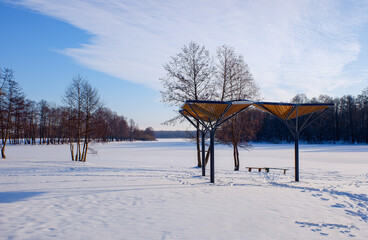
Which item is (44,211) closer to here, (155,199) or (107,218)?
(107,218)

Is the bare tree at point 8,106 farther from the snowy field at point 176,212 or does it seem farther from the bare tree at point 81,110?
the snowy field at point 176,212

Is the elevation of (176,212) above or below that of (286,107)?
below

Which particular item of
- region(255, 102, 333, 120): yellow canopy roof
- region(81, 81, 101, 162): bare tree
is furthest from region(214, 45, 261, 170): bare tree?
region(81, 81, 101, 162): bare tree

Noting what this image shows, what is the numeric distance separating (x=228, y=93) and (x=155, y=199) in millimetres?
11985

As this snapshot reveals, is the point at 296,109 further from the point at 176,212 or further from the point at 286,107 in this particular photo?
the point at 176,212

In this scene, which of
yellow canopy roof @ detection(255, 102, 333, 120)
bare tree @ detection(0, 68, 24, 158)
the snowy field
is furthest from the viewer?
bare tree @ detection(0, 68, 24, 158)

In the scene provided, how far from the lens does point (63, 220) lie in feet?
17.2

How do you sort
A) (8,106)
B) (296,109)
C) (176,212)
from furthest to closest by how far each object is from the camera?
(8,106), (296,109), (176,212)

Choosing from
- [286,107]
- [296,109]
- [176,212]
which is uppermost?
[286,107]

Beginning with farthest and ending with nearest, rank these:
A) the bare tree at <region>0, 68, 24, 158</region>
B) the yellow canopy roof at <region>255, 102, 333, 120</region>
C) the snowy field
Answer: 1. the bare tree at <region>0, 68, 24, 158</region>
2. the yellow canopy roof at <region>255, 102, 333, 120</region>
3. the snowy field

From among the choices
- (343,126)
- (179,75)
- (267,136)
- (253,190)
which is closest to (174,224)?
(253,190)

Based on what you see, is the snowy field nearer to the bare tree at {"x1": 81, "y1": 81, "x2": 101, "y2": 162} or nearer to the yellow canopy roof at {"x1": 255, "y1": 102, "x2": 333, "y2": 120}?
the yellow canopy roof at {"x1": 255, "y1": 102, "x2": 333, "y2": 120}

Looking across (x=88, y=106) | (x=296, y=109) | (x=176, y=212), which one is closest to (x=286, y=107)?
(x=296, y=109)

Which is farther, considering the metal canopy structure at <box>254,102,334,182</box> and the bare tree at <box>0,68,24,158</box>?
the bare tree at <box>0,68,24,158</box>
